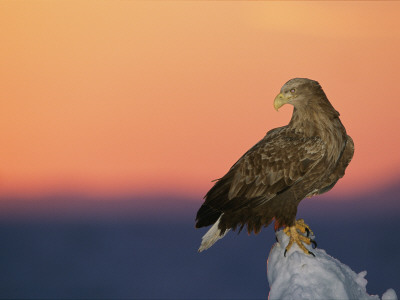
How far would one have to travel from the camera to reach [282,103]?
12.0 metres

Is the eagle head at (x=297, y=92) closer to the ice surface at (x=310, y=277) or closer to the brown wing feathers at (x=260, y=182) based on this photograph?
the brown wing feathers at (x=260, y=182)

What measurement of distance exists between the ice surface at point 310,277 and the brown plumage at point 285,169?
524 millimetres

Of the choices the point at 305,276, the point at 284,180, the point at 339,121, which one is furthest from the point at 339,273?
the point at 339,121

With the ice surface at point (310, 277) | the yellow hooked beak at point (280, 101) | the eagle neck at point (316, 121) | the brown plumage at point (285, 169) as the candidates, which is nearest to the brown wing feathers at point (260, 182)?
the brown plumage at point (285, 169)

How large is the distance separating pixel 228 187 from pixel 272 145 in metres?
0.97

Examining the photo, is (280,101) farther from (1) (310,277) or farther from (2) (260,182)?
(1) (310,277)

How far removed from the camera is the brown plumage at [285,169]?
11.9 m

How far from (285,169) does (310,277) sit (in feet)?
5.61

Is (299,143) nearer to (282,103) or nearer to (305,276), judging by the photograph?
(282,103)

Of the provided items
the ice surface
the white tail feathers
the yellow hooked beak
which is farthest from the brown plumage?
the ice surface

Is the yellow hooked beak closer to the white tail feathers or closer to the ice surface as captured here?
the ice surface

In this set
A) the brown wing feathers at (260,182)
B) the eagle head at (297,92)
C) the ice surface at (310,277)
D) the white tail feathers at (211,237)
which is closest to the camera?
the ice surface at (310,277)

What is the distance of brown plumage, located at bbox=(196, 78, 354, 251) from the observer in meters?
11.9

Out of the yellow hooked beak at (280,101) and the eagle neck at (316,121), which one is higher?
the yellow hooked beak at (280,101)
